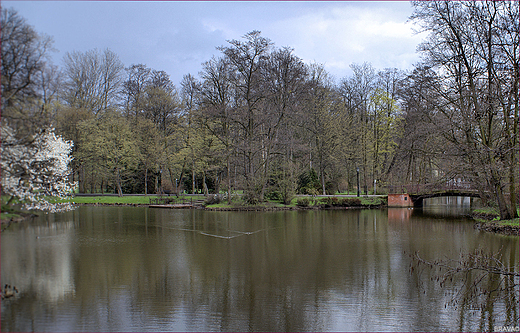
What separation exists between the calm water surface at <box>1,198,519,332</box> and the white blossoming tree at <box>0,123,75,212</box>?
65 centimetres

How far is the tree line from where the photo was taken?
15.4m

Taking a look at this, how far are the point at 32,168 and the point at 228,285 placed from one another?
5094 mm

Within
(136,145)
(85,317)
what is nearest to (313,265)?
(85,317)

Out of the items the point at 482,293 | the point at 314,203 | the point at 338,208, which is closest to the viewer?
the point at 482,293

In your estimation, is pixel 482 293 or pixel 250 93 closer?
pixel 482 293

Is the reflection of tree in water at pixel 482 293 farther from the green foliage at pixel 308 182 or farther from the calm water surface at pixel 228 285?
the green foliage at pixel 308 182

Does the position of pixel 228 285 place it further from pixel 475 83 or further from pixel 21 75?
pixel 475 83

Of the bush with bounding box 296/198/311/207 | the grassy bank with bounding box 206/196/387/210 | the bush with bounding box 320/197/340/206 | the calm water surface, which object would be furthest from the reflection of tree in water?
the bush with bounding box 320/197/340/206

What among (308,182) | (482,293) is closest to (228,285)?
(482,293)

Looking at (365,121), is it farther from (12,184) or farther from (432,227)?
(12,184)

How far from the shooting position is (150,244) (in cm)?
1433

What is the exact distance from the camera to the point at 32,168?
6918 millimetres

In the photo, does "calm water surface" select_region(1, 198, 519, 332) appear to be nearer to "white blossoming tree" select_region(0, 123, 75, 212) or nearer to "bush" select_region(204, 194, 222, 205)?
"white blossoming tree" select_region(0, 123, 75, 212)

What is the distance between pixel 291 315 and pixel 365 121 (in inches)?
1310
